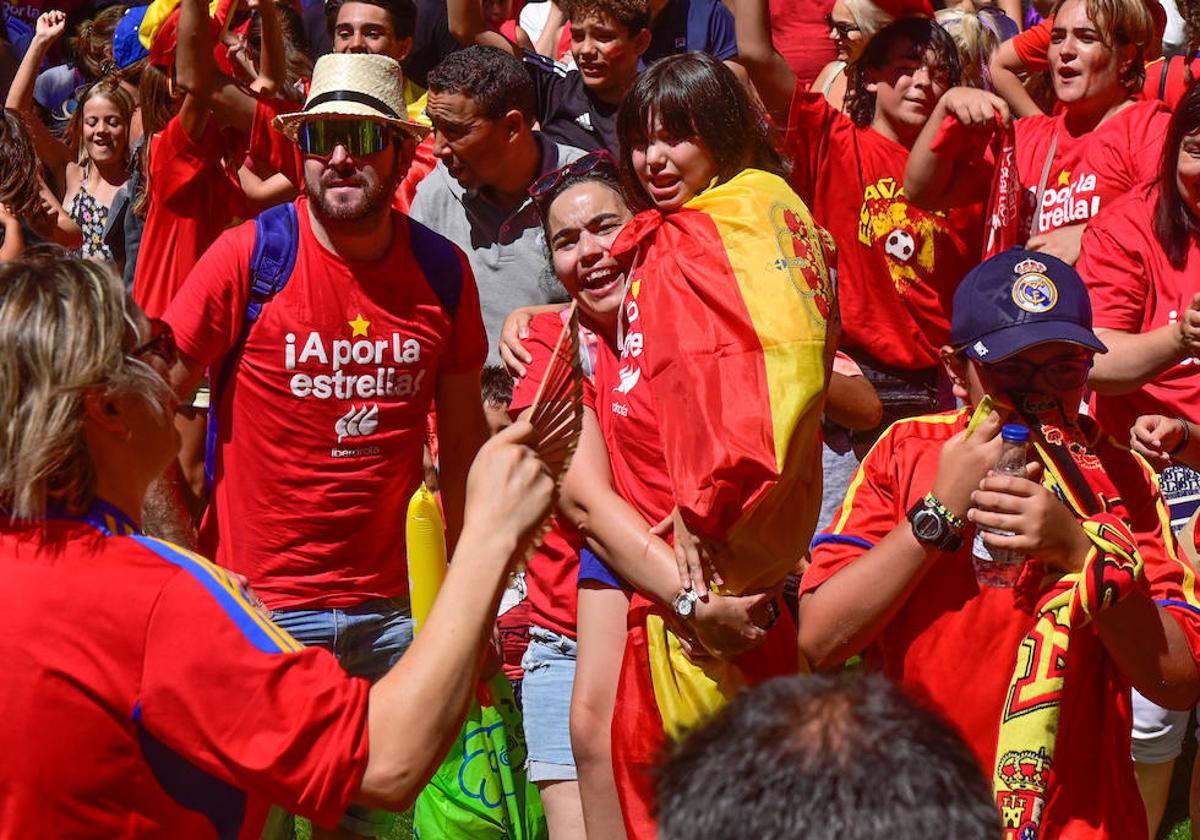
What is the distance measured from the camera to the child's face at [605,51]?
6926 millimetres

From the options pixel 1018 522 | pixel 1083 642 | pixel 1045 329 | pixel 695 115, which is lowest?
pixel 1083 642

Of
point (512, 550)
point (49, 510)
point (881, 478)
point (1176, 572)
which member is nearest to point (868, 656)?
point (881, 478)

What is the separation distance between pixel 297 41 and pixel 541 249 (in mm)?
3275

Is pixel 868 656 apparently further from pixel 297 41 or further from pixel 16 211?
pixel 297 41

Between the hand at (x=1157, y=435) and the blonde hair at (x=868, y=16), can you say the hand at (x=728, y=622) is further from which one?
the blonde hair at (x=868, y=16)

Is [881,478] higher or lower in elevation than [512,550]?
lower

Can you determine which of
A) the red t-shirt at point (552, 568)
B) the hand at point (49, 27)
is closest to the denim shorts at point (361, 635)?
the red t-shirt at point (552, 568)

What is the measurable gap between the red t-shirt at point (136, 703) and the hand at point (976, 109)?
3.91 meters

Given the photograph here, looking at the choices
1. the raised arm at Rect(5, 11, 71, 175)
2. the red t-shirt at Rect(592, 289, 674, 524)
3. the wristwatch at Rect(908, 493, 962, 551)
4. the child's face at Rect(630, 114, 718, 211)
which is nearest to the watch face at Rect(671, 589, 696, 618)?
the red t-shirt at Rect(592, 289, 674, 524)

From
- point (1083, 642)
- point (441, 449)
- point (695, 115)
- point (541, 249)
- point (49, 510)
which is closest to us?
point (49, 510)

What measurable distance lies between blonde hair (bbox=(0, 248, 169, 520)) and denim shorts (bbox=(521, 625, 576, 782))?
7.85ft

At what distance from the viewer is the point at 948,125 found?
588 cm

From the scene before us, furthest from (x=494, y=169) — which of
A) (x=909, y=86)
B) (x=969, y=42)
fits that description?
(x=969, y=42)

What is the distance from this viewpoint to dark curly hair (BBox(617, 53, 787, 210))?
13.1 feet
